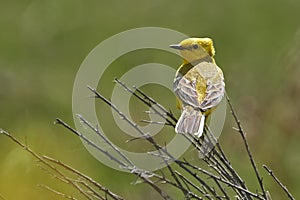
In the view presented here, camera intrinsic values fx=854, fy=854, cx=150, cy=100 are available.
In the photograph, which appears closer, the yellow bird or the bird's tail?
the bird's tail

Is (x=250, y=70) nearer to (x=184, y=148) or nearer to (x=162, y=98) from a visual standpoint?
(x=162, y=98)

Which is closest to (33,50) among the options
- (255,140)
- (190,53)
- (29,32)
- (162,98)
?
(29,32)

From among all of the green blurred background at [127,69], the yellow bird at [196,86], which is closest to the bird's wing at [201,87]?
the yellow bird at [196,86]

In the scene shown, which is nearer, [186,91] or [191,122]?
[191,122]

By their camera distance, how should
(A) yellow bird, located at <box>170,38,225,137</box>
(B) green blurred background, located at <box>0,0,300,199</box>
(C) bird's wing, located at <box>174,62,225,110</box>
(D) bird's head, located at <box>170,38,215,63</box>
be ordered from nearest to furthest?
(A) yellow bird, located at <box>170,38,225,137</box> < (C) bird's wing, located at <box>174,62,225,110</box> < (D) bird's head, located at <box>170,38,215,63</box> < (B) green blurred background, located at <box>0,0,300,199</box>

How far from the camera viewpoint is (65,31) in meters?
7.98

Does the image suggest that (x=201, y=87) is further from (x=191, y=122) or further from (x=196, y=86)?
(x=191, y=122)

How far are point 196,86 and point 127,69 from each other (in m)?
3.90

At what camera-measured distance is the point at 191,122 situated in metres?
2.91

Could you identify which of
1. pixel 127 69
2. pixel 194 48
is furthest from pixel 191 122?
pixel 127 69

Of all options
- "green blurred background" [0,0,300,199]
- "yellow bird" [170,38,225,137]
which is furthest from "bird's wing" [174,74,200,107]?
"green blurred background" [0,0,300,199]

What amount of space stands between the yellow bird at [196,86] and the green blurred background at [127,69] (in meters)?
0.71

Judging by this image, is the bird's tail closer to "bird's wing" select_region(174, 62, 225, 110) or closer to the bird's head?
"bird's wing" select_region(174, 62, 225, 110)

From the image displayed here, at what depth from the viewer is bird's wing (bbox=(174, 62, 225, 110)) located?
3.12 metres
